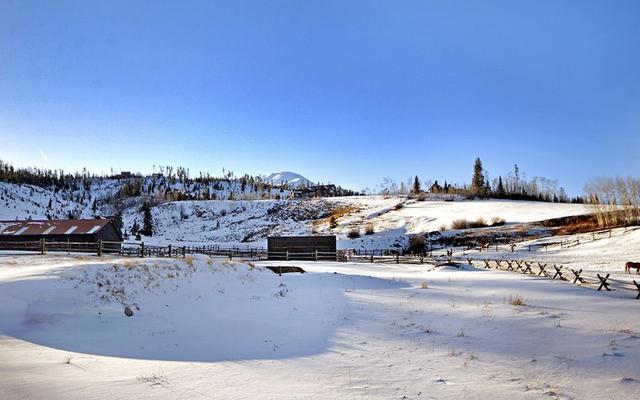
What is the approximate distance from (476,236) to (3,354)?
203 ft

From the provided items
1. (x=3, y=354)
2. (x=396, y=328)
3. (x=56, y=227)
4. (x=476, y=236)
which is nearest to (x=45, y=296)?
(x=3, y=354)

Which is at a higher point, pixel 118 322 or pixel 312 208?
pixel 312 208

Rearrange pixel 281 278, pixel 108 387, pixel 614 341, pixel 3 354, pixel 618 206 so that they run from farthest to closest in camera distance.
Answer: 1. pixel 618 206
2. pixel 281 278
3. pixel 614 341
4. pixel 3 354
5. pixel 108 387

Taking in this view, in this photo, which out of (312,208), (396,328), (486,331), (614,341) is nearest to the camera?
(614,341)

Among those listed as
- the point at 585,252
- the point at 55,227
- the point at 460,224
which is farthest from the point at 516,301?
the point at 460,224

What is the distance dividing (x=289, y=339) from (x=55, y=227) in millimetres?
50525

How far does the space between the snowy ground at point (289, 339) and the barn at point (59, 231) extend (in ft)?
126

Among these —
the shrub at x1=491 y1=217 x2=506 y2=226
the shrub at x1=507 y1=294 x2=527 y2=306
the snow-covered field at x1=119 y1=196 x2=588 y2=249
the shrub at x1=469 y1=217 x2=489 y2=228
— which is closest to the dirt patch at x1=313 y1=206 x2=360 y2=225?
the snow-covered field at x1=119 y1=196 x2=588 y2=249

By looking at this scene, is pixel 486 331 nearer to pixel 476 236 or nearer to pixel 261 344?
pixel 261 344

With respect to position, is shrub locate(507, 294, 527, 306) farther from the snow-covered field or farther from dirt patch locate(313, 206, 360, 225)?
dirt patch locate(313, 206, 360, 225)

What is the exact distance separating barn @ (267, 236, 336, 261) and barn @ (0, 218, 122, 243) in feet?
70.1

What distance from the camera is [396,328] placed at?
11469mm

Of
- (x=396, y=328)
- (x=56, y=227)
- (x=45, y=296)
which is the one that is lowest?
(x=396, y=328)

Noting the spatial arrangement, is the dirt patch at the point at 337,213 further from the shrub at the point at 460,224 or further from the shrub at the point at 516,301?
the shrub at the point at 516,301
